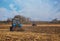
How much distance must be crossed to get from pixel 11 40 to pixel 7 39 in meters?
0.35

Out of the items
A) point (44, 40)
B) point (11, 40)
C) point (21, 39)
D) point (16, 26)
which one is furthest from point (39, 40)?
point (16, 26)

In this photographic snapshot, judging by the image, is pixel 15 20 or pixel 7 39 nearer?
pixel 7 39

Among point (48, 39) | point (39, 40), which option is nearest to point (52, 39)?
point (48, 39)

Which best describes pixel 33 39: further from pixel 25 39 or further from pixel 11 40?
pixel 11 40

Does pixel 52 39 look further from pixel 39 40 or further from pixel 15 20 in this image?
pixel 15 20

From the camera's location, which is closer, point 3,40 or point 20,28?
point 3,40

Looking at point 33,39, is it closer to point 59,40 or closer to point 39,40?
point 39,40

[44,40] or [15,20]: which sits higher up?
[15,20]

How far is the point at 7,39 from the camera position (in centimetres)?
1077

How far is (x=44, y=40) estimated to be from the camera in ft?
35.8

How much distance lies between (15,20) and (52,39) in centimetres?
959

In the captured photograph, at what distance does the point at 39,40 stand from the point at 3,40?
2450 mm

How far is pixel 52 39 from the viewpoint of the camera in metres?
11.1

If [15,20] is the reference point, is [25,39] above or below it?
below
